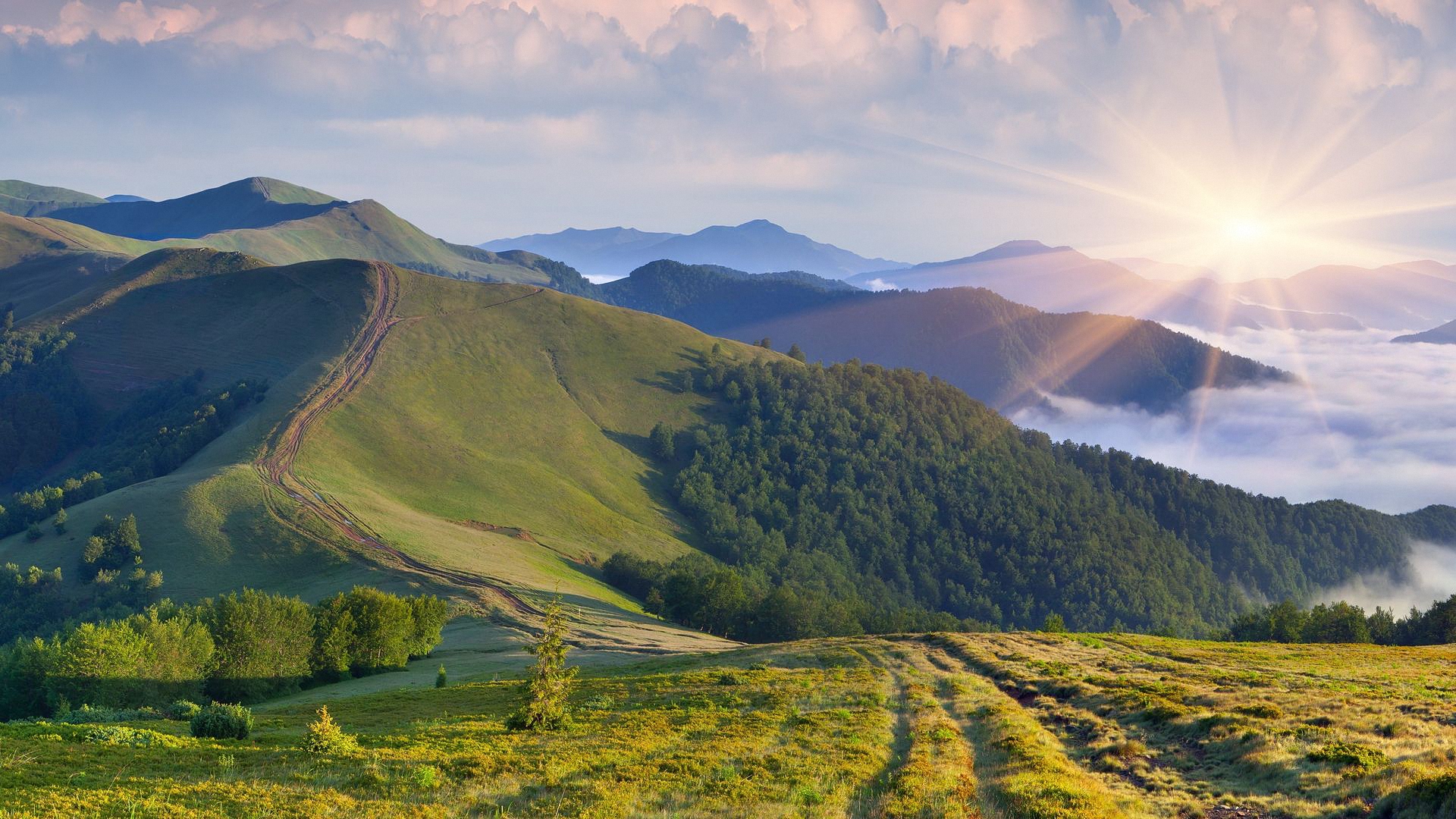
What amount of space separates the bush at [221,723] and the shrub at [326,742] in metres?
5.61

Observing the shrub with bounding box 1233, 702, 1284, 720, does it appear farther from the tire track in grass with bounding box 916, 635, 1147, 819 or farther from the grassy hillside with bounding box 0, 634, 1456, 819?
the tire track in grass with bounding box 916, 635, 1147, 819

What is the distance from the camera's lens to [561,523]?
152 meters

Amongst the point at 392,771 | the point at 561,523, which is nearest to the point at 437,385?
the point at 561,523

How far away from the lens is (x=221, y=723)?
29.6m

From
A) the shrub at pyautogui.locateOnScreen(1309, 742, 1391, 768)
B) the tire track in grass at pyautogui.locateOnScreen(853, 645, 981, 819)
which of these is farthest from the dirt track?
the shrub at pyautogui.locateOnScreen(1309, 742, 1391, 768)

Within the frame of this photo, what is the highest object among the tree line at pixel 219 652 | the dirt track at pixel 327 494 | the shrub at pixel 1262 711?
the shrub at pixel 1262 711

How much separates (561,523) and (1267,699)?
13311 centimetres

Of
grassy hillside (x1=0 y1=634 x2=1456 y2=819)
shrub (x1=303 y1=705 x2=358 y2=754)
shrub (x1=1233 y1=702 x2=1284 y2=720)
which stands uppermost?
shrub (x1=1233 y1=702 x2=1284 y2=720)

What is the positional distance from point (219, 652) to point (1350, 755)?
75199 millimetres

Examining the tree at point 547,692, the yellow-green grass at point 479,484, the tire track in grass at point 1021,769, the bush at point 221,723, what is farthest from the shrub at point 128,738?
the yellow-green grass at point 479,484

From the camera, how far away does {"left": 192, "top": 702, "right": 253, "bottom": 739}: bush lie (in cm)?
2922

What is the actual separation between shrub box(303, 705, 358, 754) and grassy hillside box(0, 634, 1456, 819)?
22.9 inches

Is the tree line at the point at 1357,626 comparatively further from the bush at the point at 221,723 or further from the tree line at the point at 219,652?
the bush at the point at 221,723

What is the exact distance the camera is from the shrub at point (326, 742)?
25.3 metres
